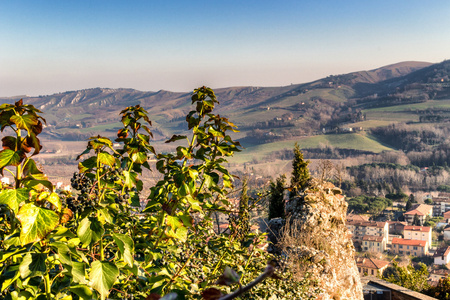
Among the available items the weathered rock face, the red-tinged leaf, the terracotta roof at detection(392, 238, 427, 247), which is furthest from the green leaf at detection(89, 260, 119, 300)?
the terracotta roof at detection(392, 238, 427, 247)

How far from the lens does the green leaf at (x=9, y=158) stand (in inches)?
43.6

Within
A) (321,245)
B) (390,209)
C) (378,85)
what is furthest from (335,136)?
(321,245)

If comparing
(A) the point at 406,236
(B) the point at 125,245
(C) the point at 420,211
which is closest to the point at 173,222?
(B) the point at 125,245

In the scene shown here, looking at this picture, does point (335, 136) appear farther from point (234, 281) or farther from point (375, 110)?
point (234, 281)

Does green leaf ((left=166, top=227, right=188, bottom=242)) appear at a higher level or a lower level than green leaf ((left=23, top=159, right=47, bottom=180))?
lower

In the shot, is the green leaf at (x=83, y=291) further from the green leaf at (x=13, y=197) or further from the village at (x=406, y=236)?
the village at (x=406, y=236)

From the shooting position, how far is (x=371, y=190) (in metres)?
58.7

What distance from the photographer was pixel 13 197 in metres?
1.01

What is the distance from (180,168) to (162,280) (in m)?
0.54

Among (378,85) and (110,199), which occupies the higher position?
(378,85)

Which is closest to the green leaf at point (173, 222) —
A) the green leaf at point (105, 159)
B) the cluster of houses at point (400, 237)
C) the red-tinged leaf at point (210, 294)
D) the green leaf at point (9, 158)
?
the green leaf at point (105, 159)

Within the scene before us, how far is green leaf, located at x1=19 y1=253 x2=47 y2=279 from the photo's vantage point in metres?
1.07

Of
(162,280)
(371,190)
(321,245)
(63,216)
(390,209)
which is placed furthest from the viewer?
(371,190)

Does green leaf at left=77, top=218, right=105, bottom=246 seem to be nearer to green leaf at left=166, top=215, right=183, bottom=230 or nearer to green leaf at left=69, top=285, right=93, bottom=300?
green leaf at left=69, top=285, right=93, bottom=300
